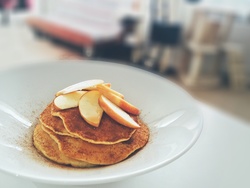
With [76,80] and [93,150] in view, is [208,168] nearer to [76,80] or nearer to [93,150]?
[93,150]

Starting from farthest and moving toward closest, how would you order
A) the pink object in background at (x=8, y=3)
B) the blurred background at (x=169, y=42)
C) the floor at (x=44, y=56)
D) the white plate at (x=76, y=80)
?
the pink object in background at (x=8, y=3), the blurred background at (x=169, y=42), the floor at (x=44, y=56), the white plate at (x=76, y=80)

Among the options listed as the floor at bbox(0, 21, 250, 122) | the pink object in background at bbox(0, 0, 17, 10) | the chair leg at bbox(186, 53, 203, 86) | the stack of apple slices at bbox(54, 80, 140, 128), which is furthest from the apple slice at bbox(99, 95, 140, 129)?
the pink object in background at bbox(0, 0, 17, 10)

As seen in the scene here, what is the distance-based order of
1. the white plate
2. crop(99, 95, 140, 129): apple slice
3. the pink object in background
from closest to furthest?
the white plate → crop(99, 95, 140, 129): apple slice → the pink object in background

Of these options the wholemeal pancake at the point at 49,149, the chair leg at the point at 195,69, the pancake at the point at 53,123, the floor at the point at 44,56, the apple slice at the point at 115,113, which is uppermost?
the apple slice at the point at 115,113

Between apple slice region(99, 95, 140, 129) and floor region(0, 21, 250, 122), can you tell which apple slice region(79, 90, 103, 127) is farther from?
floor region(0, 21, 250, 122)

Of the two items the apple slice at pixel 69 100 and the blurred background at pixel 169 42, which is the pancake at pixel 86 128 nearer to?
the apple slice at pixel 69 100

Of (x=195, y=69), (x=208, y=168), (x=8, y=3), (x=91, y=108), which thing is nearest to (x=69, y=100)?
(x=91, y=108)

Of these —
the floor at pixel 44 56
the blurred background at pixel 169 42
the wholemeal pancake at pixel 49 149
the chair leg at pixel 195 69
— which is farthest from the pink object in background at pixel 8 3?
the wholemeal pancake at pixel 49 149
